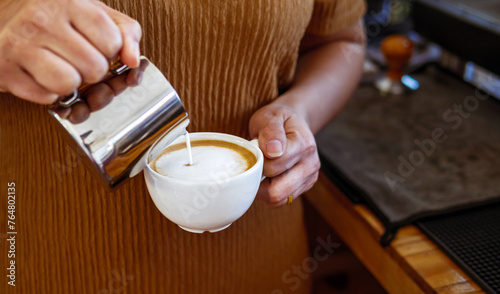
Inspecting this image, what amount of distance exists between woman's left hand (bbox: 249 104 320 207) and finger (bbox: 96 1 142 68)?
0.22m

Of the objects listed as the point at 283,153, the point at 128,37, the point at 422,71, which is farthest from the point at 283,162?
the point at 422,71

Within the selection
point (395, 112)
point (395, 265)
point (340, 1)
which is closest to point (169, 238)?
point (395, 265)

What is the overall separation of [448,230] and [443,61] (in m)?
0.93

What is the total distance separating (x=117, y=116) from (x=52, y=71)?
78mm

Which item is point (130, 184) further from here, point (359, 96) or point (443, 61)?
point (443, 61)

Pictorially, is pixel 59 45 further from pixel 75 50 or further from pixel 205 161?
pixel 205 161

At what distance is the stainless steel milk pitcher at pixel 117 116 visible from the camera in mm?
447

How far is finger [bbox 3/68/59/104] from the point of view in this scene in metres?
0.42

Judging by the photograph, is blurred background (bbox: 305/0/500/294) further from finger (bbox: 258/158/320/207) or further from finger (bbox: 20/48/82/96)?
finger (bbox: 20/48/82/96)

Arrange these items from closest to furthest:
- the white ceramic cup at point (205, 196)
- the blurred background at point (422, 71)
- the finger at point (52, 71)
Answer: the finger at point (52, 71)
the white ceramic cup at point (205, 196)
the blurred background at point (422, 71)

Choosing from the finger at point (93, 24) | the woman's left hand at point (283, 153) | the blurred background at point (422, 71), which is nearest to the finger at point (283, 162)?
A: the woman's left hand at point (283, 153)

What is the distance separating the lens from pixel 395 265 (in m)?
0.80

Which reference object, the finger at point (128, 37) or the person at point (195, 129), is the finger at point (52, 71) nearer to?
the finger at point (128, 37)

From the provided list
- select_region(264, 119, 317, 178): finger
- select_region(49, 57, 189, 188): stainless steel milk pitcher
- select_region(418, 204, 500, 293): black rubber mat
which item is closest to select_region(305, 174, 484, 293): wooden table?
select_region(418, 204, 500, 293): black rubber mat
